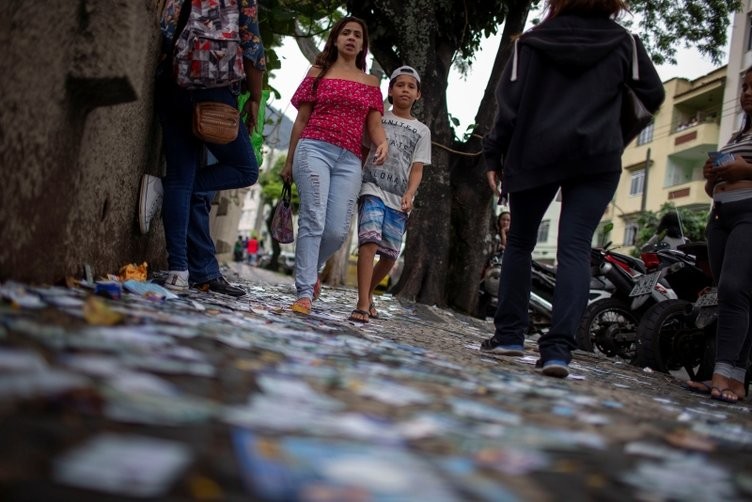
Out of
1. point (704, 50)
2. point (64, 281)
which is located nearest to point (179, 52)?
point (64, 281)

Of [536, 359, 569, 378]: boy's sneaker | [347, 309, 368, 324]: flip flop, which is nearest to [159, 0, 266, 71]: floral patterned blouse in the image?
[347, 309, 368, 324]: flip flop

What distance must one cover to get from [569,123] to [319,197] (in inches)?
65.7

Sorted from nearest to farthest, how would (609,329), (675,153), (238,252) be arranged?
(609,329) < (675,153) < (238,252)

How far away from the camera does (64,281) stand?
2795 mm

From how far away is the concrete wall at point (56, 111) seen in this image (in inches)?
84.0

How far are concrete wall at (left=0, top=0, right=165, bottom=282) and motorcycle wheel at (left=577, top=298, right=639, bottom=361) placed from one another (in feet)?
14.6

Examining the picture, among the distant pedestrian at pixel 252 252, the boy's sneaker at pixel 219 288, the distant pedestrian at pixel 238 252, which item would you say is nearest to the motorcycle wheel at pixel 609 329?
the boy's sneaker at pixel 219 288

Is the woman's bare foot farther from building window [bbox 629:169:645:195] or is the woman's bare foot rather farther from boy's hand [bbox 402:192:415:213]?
building window [bbox 629:169:645:195]

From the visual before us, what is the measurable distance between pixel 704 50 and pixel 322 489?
10902 mm

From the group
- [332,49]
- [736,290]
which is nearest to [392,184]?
[332,49]

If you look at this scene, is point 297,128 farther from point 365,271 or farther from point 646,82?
point 646,82

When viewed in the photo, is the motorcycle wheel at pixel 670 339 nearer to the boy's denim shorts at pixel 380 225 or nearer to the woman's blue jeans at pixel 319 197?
the boy's denim shorts at pixel 380 225

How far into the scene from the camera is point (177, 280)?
13.7 feet

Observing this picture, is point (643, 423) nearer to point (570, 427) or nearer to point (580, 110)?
point (570, 427)
